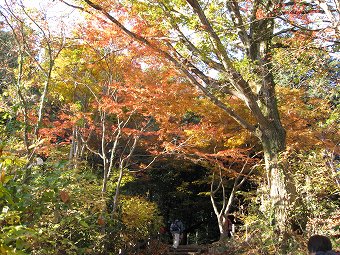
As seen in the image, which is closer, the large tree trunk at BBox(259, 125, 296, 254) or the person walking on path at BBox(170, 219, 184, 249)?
the large tree trunk at BBox(259, 125, 296, 254)

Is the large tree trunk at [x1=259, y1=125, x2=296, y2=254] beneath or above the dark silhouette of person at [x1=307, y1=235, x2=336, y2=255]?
above

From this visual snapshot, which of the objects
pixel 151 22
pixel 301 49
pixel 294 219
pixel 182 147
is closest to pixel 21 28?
pixel 151 22

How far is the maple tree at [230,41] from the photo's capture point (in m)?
6.68

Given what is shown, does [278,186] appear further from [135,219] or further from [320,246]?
[135,219]

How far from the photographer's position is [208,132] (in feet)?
31.3

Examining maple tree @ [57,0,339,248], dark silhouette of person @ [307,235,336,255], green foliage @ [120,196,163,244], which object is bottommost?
dark silhouette of person @ [307,235,336,255]

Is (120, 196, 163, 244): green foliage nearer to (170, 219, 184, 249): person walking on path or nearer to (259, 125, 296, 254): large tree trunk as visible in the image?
(170, 219, 184, 249): person walking on path

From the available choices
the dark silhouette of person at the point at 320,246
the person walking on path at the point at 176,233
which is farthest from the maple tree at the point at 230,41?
the person walking on path at the point at 176,233

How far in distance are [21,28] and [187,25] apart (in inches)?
118

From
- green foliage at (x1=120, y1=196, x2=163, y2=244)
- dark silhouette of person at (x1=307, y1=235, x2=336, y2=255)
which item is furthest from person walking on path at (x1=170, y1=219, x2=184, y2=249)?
dark silhouette of person at (x1=307, y1=235, x2=336, y2=255)

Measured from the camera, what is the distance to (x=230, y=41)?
26.5 feet

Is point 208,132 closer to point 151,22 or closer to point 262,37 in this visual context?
point 262,37

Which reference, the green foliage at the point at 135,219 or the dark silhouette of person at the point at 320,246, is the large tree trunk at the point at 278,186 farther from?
the green foliage at the point at 135,219

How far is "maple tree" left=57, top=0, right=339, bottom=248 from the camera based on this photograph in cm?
668
